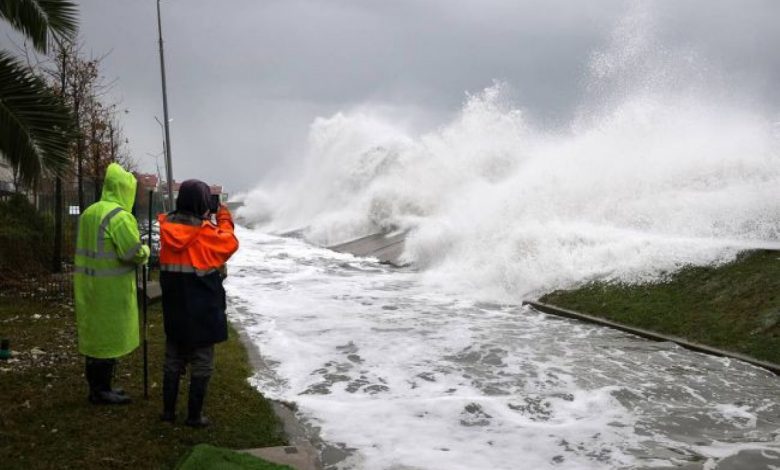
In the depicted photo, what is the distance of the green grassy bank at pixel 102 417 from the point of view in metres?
4.42

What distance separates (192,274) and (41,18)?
2.97 m

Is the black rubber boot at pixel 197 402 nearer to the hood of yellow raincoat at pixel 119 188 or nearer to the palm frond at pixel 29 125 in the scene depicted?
the hood of yellow raincoat at pixel 119 188

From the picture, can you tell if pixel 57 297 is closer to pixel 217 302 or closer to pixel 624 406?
pixel 217 302

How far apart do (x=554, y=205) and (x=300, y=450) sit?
13.6 m

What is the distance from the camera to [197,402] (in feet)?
16.4

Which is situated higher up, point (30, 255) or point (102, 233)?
point (102, 233)

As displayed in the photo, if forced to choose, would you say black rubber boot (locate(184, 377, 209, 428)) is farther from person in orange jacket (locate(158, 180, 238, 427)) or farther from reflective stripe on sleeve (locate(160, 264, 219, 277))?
reflective stripe on sleeve (locate(160, 264, 219, 277))

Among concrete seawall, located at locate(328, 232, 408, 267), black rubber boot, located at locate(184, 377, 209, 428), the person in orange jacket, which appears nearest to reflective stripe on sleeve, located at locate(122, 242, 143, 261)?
the person in orange jacket

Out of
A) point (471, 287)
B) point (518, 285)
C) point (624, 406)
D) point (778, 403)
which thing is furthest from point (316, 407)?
point (471, 287)

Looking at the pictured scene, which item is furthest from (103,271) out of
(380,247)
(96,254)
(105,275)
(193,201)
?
(380,247)

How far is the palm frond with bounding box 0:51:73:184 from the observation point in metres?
5.17

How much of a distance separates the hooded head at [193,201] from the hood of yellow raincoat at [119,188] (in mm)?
649

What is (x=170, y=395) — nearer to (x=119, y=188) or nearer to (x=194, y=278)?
(x=194, y=278)

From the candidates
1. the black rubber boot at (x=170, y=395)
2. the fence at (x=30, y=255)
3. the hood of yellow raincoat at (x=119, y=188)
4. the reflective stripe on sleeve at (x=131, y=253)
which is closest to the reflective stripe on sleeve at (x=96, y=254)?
the reflective stripe on sleeve at (x=131, y=253)
